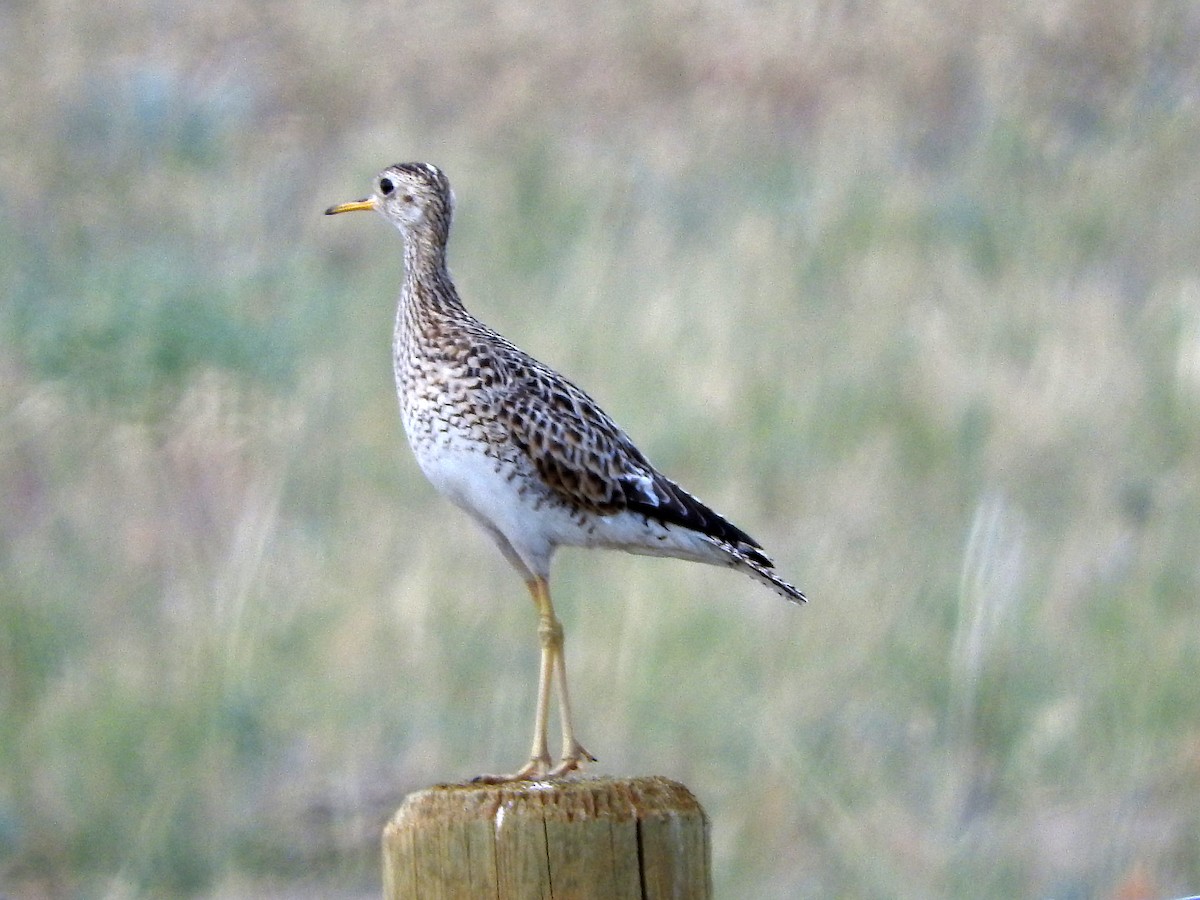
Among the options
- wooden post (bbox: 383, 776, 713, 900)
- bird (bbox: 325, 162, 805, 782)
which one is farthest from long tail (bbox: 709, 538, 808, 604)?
wooden post (bbox: 383, 776, 713, 900)

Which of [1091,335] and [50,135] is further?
[50,135]

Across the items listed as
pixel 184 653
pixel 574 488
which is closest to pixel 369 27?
pixel 184 653

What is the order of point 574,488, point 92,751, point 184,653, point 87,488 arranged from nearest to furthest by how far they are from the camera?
point 574,488
point 92,751
point 184,653
point 87,488

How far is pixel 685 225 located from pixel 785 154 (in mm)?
1454

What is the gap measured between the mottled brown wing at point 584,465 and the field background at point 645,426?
15.2ft

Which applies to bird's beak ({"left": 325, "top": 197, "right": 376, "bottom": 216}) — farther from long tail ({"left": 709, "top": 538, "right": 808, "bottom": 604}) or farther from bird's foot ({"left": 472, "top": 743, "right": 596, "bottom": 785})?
bird's foot ({"left": 472, "top": 743, "right": 596, "bottom": 785})

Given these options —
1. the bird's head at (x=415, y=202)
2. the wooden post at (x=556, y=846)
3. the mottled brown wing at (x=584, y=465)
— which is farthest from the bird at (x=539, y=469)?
the wooden post at (x=556, y=846)

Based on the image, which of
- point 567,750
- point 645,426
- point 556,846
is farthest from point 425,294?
point 645,426

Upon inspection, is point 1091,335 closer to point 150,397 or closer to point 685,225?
point 685,225

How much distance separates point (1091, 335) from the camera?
13.4m

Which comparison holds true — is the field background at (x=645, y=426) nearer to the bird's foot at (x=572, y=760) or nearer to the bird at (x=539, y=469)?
the bird at (x=539, y=469)

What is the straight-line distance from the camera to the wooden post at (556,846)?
3379 millimetres

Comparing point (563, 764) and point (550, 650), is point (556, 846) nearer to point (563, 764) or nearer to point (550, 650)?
point (563, 764)

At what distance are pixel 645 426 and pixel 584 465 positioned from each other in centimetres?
690
